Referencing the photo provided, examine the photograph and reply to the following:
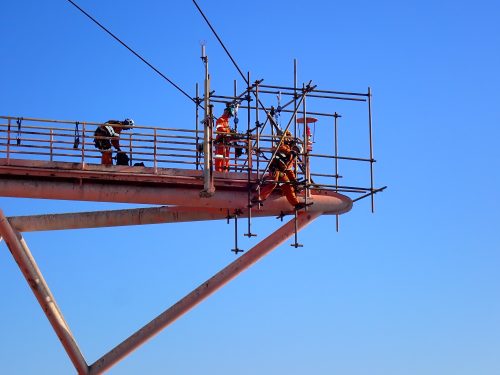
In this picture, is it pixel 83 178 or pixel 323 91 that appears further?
pixel 323 91

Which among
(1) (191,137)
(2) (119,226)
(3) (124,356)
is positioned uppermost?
(1) (191,137)

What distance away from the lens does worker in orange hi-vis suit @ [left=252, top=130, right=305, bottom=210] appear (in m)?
33.9

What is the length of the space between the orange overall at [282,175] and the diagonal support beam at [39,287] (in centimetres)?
615

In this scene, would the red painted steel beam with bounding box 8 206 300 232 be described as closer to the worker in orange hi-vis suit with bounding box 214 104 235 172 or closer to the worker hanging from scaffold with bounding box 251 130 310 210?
the worker in orange hi-vis suit with bounding box 214 104 235 172

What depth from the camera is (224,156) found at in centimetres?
3425

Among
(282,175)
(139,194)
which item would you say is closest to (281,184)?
(282,175)

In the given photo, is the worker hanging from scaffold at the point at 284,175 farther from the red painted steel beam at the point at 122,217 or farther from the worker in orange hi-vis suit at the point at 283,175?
the red painted steel beam at the point at 122,217

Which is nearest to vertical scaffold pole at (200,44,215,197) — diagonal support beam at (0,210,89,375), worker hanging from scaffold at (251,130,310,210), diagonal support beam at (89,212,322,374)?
worker hanging from scaffold at (251,130,310,210)

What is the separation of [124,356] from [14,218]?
4.76 metres

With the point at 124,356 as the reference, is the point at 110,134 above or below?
above

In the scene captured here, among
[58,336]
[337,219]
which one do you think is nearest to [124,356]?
[58,336]

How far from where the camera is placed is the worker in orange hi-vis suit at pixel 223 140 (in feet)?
111

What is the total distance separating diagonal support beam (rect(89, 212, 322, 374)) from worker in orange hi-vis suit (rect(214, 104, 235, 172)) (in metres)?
2.28

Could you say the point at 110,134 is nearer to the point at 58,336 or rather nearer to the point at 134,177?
the point at 134,177
